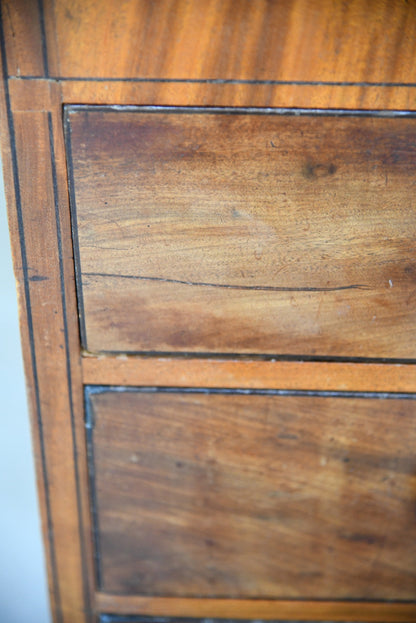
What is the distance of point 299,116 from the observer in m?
0.33

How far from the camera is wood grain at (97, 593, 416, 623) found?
1.46 feet

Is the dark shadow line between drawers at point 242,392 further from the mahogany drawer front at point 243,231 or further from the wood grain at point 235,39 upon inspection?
the wood grain at point 235,39

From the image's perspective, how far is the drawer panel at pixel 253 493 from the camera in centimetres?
39

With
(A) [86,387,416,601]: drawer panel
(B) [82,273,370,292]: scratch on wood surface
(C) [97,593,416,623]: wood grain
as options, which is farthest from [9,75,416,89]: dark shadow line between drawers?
(C) [97,593,416,623]: wood grain

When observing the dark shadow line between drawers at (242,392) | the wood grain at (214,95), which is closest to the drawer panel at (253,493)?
the dark shadow line between drawers at (242,392)

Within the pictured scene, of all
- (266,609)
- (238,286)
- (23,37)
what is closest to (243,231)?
(238,286)

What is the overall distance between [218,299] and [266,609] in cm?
32

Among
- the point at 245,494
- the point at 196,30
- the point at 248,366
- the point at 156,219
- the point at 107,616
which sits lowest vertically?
the point at 107,616

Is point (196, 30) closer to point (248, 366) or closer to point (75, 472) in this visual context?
point (248, 366)

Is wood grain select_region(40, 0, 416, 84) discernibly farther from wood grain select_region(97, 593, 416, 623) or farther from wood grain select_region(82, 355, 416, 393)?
wood grain select_region(97, 593, 416, 623)

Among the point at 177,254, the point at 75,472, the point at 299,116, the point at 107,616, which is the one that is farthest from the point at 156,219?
the point at 107,616

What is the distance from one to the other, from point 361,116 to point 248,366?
8.5 inches

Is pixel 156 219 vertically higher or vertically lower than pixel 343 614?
higher

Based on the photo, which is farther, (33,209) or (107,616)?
(107,616)
